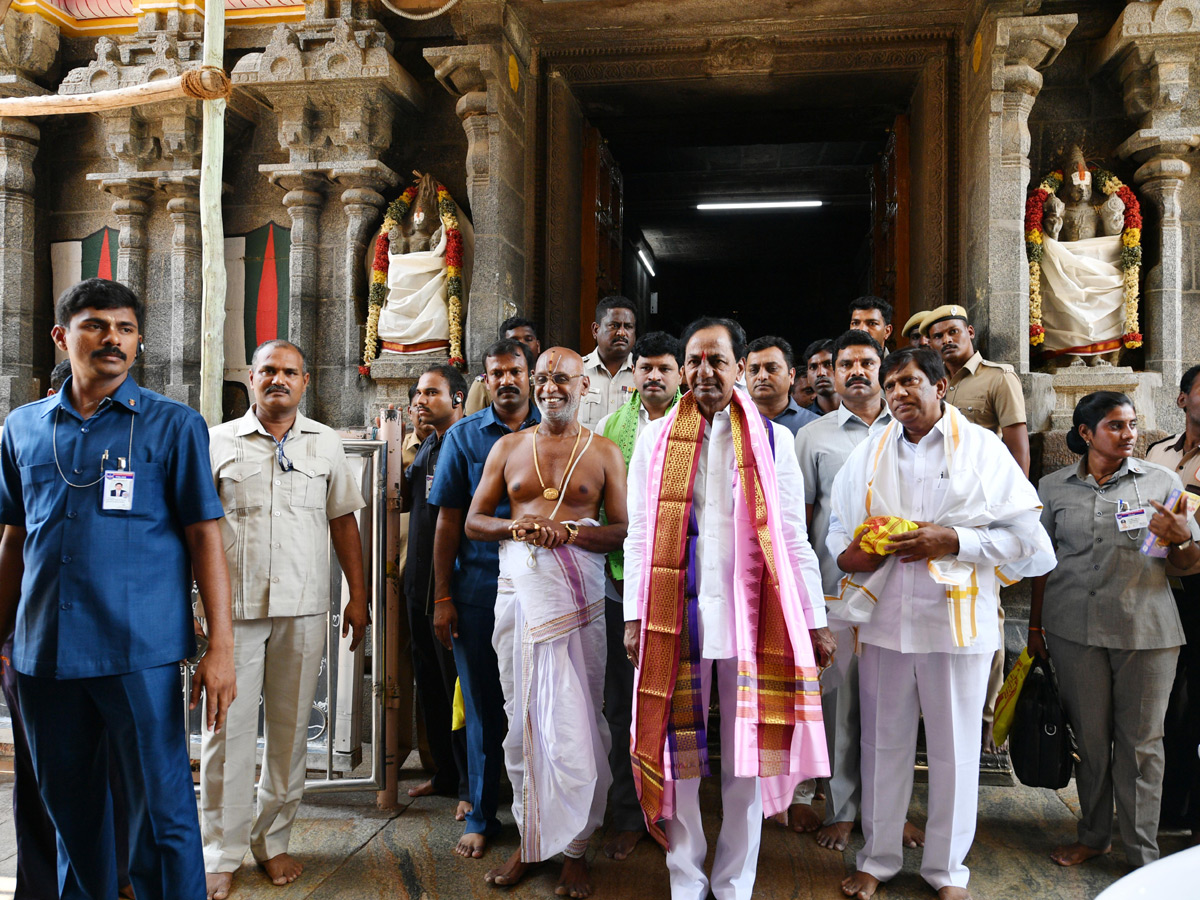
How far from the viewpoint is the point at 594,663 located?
309cm

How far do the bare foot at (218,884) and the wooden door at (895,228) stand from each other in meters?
5.32

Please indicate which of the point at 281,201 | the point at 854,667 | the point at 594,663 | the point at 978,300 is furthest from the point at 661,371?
the point at 281,201

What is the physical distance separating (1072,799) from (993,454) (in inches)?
76.0

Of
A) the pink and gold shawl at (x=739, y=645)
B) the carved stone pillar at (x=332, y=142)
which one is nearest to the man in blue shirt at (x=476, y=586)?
the pink and gold shawl at (x=739, y=645)

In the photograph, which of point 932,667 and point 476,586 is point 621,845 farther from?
point 932,667

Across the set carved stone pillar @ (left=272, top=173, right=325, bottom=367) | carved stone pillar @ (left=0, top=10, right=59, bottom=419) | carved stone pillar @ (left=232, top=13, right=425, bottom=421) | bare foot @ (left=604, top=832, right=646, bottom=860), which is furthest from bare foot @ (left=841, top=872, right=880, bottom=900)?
carved stone pillar @ (left=0, top=10, right=59, bottom=419)

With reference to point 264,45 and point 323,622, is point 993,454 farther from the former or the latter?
point 264,45

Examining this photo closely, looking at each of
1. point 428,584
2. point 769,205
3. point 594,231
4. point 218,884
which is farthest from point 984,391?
point 769,205

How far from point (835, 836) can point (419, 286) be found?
14.0ft

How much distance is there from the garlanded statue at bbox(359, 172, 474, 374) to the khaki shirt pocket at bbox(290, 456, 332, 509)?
256 cm

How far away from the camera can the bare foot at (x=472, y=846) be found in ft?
10.6

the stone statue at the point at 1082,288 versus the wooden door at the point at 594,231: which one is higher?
the wooden door at the point at 594,231

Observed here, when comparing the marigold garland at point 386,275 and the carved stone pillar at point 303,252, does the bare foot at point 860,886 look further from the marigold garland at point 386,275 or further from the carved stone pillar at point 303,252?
the carved stone pillar at point 303,252

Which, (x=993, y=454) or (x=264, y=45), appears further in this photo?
(x=264, y=45)
